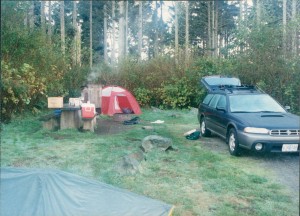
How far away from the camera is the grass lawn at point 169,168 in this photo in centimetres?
446

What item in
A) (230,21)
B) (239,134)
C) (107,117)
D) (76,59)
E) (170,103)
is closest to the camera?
(239,134)

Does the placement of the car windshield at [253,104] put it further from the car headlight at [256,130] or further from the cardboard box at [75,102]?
the cardboard box at [75,102]

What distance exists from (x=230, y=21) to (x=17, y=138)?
18.2m

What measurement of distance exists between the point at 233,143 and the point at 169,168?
1.65 metres

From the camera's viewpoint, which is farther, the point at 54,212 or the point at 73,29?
the point at 73,29

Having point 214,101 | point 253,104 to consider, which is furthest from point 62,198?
point 214,101

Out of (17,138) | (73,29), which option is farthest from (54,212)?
(73,29)

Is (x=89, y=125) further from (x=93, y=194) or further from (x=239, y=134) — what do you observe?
(x=93, y=194)

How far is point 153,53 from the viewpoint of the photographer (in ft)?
66.6

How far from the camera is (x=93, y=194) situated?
361cm

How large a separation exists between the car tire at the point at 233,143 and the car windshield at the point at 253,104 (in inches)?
22.6

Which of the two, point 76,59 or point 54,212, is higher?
point 76,59

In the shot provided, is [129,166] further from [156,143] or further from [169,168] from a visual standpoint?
[156,143]

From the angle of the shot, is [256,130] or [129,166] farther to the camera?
[256,130]
